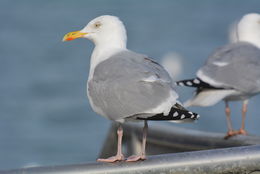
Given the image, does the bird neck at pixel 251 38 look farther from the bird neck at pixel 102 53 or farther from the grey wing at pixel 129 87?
the grey wing at pixel 129 87

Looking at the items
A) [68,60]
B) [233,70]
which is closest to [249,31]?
[233,70]

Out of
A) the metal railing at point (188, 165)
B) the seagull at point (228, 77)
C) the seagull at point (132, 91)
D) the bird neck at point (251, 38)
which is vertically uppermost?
the seagull at point (132, 91)

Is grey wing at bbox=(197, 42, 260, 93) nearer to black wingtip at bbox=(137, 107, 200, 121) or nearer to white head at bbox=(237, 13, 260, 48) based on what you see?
white head at bbox=(237, 13, 260, 48)

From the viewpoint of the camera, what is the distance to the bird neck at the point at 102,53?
3249 mm

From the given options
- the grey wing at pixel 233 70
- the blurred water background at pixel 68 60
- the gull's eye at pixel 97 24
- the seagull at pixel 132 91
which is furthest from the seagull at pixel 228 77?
the blurred water background at pixel 68 60

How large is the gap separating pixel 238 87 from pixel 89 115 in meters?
6.43

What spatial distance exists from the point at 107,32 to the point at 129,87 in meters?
0.58

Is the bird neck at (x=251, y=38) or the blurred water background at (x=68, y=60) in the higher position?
the bird neck at (x=251, y=38)

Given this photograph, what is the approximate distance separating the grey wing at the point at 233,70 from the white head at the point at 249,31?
0.38m

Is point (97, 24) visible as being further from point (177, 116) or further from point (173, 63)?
point (173, 63)

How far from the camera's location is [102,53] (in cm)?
334

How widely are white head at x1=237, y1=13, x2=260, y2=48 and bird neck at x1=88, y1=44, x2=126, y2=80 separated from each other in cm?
208

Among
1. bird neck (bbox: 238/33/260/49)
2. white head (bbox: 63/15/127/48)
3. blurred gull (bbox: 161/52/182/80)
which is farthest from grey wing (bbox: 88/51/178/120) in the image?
blurred gull (bbox: 161/52/182/80)

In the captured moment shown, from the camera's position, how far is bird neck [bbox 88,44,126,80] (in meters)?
3.25
